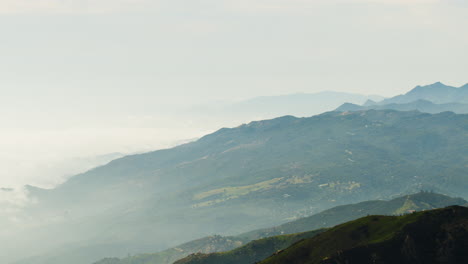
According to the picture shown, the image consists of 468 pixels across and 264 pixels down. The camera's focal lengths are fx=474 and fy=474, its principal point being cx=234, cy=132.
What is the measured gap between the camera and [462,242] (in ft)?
653

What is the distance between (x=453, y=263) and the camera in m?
194

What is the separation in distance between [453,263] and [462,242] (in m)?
10.7
